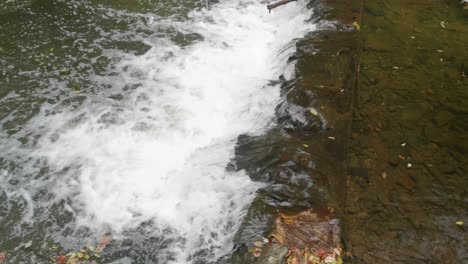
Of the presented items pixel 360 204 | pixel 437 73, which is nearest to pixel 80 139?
pixel 360 204

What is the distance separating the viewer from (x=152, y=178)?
6.10m

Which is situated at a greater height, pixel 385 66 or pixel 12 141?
pixel 385 66

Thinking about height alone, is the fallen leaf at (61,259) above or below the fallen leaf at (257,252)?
below

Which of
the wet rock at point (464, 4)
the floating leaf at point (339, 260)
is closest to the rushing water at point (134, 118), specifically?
the floating leaf at point (339, 260)

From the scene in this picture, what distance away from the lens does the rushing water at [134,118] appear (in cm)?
529

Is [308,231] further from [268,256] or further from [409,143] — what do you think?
[409,143]

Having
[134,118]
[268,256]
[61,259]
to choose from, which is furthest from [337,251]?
[134,118]

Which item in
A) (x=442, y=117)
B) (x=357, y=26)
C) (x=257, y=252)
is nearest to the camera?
(x=257, y=252)

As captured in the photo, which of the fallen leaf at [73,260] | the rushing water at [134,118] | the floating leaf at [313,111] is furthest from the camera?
the floating leaf at [313,111]

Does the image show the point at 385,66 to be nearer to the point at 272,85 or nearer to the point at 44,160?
the point at 272,85

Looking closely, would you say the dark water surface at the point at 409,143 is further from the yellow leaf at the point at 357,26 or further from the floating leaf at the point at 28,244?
the floating leaf at the point at 28,244

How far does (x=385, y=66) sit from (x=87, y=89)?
18.5ft

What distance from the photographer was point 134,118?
698cm

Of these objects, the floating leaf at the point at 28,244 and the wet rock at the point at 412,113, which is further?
the wet rock at the point at 412,113
